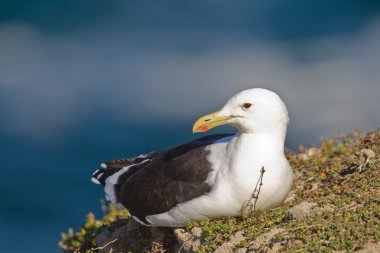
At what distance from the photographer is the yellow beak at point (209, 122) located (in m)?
8.27

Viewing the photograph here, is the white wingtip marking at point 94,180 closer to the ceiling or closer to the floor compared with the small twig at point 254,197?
closer to the ceiling

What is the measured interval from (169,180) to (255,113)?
4.77 feet

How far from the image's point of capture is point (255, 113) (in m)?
8.10

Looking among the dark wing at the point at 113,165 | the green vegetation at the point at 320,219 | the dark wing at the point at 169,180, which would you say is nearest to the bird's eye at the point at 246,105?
the dark wing at the point at 169,180

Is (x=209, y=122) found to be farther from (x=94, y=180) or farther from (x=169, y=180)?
(x=94, y=180)

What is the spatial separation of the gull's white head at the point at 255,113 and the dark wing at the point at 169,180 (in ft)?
2.07

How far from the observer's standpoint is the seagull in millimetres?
8094

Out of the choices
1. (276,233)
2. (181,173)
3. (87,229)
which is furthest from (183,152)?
(87,229)

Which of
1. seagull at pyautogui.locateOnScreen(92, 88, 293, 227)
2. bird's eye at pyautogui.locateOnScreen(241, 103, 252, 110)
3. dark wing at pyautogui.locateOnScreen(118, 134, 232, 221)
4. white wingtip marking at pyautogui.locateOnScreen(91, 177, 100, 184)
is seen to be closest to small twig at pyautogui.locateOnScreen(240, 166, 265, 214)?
seagull at pyautogui.locateOnScreen(92, 88, 293, 227)

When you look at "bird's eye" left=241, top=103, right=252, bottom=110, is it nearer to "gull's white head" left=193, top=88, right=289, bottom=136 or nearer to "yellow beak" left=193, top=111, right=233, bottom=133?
"gull's white head" left=193, top=88, right=289, bottom=136

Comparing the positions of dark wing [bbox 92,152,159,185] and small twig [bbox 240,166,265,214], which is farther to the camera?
dark wing [bbox 92,152,159,185]

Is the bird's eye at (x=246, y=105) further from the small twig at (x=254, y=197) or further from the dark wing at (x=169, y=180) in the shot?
the dark wing at (x=169, y=180)

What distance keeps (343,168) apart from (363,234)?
8.89 feet

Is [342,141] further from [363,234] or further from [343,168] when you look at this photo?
[363,234]
